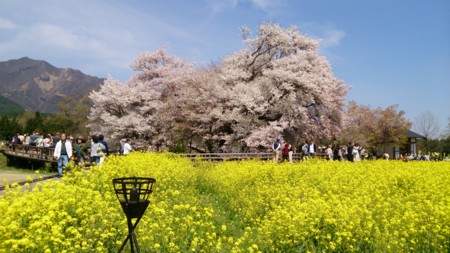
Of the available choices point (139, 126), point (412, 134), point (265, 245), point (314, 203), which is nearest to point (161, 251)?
point (265, 245)

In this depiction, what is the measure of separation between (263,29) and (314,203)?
75.5 ft

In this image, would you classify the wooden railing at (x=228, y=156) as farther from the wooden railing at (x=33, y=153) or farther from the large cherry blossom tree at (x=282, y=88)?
the wooden railing at (x=33, y=153)

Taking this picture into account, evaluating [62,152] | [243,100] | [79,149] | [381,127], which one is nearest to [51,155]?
[79,149]

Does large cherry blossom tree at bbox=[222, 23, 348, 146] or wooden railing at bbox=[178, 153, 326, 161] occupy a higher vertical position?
large cherry blossom tree at bbox=[222, 23, 348, 146]

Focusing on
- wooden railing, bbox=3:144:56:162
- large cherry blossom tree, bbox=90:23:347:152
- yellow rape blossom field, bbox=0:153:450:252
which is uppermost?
large cherry blossom tree, bbox=90:23:347:152

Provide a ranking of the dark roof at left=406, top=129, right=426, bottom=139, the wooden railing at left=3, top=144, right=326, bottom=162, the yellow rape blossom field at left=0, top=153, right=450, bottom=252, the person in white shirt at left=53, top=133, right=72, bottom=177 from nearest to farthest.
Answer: the yellow rape blossom field at left=0, top=153, right=450, bottom=252 < the person in white shirt at left=53, top=133, right=72, bottom=177 < the wooden railing at left=3, top=144, right=326, bottom=162 < the dark roof at left=406, top=129, right=426, bottom=139

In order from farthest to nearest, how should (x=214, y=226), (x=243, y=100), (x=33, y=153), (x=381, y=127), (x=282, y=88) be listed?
1. (x=381, y=127)
2. (x=282, y=88)
3. (x=243, y=100)
4. (x=33, y=153)
5. (x=214, y=226)

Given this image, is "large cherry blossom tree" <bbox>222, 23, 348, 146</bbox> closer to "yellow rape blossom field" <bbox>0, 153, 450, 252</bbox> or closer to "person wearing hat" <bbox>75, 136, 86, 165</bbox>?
"person wearing hat" <bbox>75, 136, 86, 165</bbox>

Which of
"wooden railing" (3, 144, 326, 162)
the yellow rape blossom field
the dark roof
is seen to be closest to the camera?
the yellow rape blossom field

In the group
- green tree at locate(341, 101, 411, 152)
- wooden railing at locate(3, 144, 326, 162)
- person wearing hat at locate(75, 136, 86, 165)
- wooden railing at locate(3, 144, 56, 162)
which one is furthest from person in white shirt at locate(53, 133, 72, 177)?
green tree at locate(341, 101, 411, 152)

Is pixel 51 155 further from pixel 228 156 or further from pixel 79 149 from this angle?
pixel 228 156

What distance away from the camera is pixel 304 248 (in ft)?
18.5

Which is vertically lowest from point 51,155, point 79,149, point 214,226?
point 214,226

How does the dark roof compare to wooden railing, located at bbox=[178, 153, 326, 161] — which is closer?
wooden railing, located at bbox=[178, 153, 326, 161]
